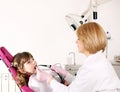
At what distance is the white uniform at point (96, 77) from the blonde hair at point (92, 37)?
2.4 inches

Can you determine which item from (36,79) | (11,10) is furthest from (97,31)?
(11,10)

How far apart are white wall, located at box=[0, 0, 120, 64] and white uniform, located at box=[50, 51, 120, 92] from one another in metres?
1.77

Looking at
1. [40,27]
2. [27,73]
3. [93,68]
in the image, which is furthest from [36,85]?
[40,27]

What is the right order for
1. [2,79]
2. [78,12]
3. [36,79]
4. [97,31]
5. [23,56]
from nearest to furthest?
[97,31] → [36,79] → [23,56] → [2,79] → [78,12]

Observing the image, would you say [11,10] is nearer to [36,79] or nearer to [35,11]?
[35,11]

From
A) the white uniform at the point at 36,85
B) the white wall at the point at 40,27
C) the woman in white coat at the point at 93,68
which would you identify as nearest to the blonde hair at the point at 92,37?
the woman in white coat at the point at 93,68

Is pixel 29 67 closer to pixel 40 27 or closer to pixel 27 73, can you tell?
pixel 27 73

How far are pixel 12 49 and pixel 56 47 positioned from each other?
0.61 meters

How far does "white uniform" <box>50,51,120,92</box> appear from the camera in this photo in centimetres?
163

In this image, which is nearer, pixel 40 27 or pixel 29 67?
pixel 29 67

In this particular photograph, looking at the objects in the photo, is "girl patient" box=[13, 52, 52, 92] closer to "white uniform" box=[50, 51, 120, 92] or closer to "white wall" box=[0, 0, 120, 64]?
"white uniform" box=[50, 51, 120, 92]

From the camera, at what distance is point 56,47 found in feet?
11.4

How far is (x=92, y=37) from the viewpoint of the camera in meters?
1.69

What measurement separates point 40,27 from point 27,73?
1313 millimetres
